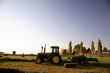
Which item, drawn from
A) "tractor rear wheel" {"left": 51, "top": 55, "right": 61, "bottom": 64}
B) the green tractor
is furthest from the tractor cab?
"tractor rear wheel" {"left": 51, "top": 55, "right": 61, "bottom": 64}

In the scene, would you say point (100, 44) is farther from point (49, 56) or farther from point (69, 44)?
point (49, 56)

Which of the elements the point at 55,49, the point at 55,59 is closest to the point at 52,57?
the point at 55,59

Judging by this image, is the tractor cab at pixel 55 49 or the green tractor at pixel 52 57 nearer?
the green tractor at pixel 52 57

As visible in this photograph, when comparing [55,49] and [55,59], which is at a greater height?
[55,49]

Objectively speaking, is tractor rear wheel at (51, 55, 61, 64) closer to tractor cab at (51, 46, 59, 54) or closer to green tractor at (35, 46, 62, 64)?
green tractor at (35, 46, 62, 64)

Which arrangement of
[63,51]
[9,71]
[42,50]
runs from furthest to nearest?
[63,51] < [42,50] < [9,71]

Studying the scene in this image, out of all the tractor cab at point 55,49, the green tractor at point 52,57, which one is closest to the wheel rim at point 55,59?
the green tractor at point 52,57

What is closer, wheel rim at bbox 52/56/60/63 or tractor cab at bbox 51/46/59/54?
wheel rim at bbox 52/56/60/63

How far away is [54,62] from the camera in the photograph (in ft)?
68.6

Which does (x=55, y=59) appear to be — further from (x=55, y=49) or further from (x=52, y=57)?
(x=55, y=49)

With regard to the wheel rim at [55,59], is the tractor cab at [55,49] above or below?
above

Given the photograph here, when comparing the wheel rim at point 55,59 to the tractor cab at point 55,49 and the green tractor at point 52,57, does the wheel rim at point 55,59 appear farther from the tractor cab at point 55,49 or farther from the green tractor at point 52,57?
the tractor cab at point 55,49

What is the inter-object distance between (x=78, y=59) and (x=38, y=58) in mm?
6156

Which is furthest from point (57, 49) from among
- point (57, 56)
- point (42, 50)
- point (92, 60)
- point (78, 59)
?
point (92, 60)
